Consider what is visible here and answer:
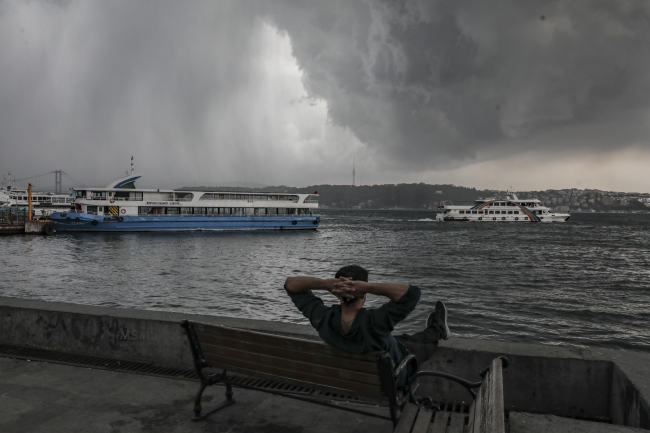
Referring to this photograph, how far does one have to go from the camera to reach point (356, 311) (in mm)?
2988

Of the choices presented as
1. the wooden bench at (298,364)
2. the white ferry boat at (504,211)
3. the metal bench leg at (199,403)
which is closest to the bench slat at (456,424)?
the wooden bench at (298,364)

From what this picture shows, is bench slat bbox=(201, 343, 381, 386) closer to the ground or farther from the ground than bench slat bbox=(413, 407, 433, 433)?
farther from the ground

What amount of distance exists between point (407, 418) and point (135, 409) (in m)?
2.14

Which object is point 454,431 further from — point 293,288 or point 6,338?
point 6,338

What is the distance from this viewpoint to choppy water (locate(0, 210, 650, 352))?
50.5ft

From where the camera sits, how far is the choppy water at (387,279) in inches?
606

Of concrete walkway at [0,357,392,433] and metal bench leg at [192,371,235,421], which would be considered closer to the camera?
concrete walkway at [0,357,392,433]

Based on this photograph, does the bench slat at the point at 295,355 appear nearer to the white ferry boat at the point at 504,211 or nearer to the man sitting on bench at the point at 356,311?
the man sitting on bench at the point at 356,311

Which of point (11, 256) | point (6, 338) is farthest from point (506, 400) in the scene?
point (11, 256)

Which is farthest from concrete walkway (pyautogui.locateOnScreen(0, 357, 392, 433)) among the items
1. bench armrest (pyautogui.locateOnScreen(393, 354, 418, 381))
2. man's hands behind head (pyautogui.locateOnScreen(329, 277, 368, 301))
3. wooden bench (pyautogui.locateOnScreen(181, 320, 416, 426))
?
man's hands behind head (pyautogui.locateOnScreen(329, 277, 368, 301))

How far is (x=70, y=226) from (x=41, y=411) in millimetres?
55023

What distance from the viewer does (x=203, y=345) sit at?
3623mm

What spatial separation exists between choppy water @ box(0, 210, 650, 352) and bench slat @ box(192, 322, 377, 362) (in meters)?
10.5

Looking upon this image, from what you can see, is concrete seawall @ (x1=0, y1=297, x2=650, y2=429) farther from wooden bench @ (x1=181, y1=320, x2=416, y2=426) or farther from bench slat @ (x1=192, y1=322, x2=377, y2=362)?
bench slat @ (x1=192, y1=322, x2=377, y2=362)
